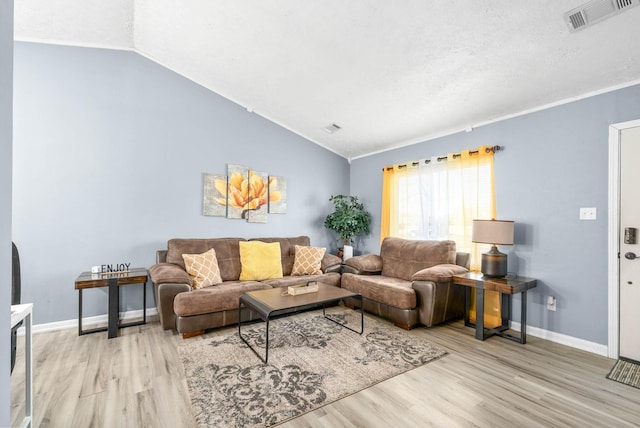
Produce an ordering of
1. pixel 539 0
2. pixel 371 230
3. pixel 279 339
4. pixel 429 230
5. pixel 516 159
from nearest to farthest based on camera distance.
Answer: pixel 539 0 < pixel 279 339 < pixel 516 159 < pixel 429 230 < pixel 371 230

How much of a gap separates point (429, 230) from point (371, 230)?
1130 mm

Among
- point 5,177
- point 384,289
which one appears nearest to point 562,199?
point 384,289

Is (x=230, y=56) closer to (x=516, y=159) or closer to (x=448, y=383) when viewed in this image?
(x=516, y=159)

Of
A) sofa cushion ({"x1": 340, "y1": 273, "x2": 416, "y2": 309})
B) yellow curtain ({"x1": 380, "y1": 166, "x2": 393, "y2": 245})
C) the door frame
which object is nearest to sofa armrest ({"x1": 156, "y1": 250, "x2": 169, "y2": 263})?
sofa cushion ({"x1": 340, "y1": 273, "x2": 416, "y2": 309})

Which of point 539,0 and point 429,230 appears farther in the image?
point 429,230

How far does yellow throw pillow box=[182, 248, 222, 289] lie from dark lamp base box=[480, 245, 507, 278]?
9.76 ft

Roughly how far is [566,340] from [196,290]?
370 centimetres

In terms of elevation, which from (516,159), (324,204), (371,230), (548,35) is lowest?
(371,230)

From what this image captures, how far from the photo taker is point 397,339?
2.90 meters

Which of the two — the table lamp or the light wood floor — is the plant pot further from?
the light wood floor

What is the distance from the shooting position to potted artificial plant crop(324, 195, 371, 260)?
4.78 m

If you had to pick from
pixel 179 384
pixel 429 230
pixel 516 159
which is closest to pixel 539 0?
pixel 516 159

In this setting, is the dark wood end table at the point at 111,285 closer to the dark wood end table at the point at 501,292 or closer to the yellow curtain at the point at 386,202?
the yellow curtain at the point at 386,202

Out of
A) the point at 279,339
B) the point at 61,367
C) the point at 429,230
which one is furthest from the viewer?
the point at 429,230
